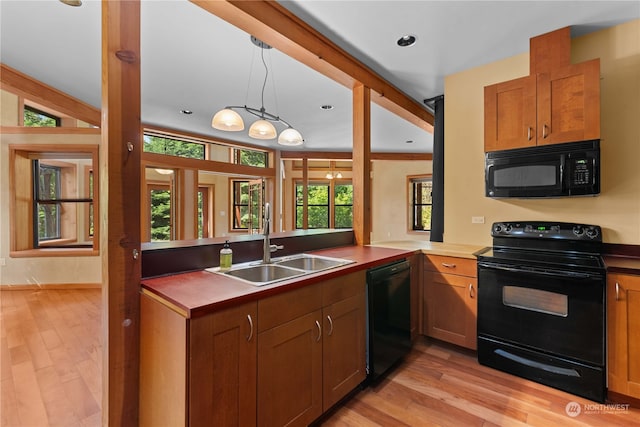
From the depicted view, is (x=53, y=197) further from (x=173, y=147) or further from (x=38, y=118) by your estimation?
(x=173, y=147)

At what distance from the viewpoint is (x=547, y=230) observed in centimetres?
242

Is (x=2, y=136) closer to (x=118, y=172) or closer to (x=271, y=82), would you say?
(x=271, y=82)

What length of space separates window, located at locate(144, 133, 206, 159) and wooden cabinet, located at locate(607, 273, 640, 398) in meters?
5.97

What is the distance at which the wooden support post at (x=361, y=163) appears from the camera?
9.80 ft

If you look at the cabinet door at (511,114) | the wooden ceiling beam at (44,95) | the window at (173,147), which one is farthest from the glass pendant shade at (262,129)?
the window at (173,147)

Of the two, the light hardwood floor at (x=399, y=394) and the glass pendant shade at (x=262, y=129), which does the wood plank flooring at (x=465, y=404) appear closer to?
the light hardwood floor at (x=399, y=394)

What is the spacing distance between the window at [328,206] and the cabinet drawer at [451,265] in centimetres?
615

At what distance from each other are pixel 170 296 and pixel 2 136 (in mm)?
5072

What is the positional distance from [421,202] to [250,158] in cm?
464

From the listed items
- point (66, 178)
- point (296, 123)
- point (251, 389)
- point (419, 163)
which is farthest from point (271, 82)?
point (419, 163)

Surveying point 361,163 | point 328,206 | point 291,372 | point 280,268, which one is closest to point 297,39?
point 361,163

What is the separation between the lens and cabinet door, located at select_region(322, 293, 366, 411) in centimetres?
171

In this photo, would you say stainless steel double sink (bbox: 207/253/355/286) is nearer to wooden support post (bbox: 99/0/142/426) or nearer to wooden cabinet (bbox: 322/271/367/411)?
wooden cabinet (bbox: 322/271/367/411)

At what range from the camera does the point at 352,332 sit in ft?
6.18
